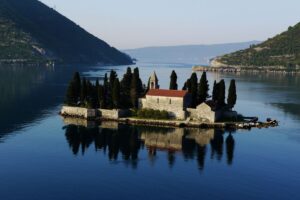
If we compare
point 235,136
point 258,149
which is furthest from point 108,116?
point 258,149

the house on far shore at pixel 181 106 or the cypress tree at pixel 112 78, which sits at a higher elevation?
the cypress tree at pixel 112 78

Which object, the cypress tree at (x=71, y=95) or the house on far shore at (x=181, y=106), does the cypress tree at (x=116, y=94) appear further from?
the cypress tree at (x=71, y=95)

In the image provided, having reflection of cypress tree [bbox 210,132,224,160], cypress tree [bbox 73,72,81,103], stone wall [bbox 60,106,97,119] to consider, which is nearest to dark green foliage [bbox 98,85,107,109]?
stone wall [bbox 60,106,97,119]

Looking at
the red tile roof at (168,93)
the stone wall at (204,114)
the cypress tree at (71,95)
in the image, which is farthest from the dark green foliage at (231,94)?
the cypress tree at (71,95)

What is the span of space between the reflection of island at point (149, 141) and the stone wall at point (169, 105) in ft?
19.2

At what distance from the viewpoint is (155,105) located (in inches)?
4126

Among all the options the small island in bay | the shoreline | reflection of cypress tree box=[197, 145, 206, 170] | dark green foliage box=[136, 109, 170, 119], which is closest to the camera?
reflection of cypress tree box=[197, 145, 206, 170]

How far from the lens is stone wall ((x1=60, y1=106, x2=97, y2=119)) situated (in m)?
108

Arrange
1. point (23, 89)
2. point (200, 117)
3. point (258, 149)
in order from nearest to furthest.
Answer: point (258, 149) < point (200, 117) < point (23, 89)

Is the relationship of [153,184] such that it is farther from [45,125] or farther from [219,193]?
[45,125]

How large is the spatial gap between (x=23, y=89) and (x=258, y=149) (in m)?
108

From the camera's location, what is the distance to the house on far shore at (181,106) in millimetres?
101000

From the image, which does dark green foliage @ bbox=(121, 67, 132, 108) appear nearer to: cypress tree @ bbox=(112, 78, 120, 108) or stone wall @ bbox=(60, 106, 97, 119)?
cypress tree @ bbox=(112, 78, 120, 108)

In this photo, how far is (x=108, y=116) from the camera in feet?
351
